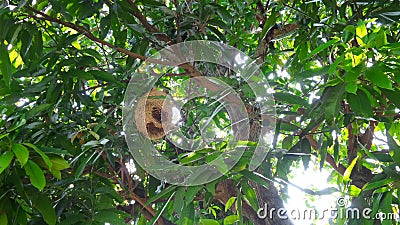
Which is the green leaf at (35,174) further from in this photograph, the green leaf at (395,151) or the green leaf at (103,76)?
the green leaf at (395,151)

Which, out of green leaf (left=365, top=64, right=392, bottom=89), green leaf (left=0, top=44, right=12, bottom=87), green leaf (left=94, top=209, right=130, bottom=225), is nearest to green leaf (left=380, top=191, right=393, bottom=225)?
green leaf (left=365, top=64, right=392, bottom=89)

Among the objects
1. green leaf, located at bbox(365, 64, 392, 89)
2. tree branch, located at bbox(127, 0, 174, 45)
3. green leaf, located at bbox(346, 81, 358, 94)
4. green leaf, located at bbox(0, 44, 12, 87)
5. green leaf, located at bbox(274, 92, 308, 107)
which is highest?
tree branch, located at bbox(127, 0, 174, 45)

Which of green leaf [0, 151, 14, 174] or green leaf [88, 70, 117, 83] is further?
green leaf [88, 70, 117, 83]

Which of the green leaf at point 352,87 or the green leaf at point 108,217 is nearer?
the green leaf at point 352,87

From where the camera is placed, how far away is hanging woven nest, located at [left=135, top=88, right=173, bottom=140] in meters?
1.14

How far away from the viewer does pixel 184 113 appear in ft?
4.32

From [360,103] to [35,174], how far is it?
0.60m

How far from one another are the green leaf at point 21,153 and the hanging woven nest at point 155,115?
314 mm

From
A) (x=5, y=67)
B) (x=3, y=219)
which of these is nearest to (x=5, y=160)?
(x=3, y=219)

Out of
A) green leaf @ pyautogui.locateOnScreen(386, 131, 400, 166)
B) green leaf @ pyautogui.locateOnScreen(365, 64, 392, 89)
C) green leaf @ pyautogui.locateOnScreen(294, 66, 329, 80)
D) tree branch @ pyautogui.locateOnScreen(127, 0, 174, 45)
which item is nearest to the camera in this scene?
green leaf @ pyautogui.locateOnScreen(365, 64, 392, 89)

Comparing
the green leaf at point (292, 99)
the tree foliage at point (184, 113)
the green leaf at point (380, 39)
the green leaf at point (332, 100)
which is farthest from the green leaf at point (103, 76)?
the green leaf at point (380, 39)

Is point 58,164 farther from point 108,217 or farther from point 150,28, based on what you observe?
point 150,28

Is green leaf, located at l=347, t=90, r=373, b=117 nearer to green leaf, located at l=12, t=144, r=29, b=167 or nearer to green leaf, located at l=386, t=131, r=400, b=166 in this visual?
green leaf, located at l=386, t=131, r=400, b=166

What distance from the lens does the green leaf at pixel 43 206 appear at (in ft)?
3.12
